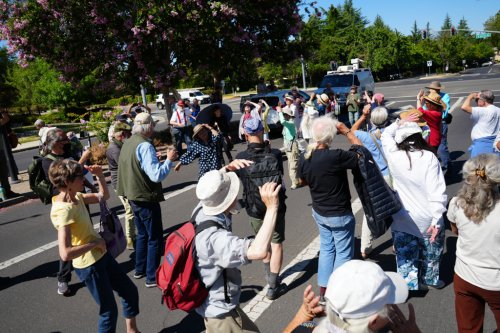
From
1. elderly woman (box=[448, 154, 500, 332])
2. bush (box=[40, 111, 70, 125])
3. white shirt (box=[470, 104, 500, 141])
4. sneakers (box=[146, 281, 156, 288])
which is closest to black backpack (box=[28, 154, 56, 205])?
sneakers (box=[146, 281, 156, 288])

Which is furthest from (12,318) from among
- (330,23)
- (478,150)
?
(330,23)

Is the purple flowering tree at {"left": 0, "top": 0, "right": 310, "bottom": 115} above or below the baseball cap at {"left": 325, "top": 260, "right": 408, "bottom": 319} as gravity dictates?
above

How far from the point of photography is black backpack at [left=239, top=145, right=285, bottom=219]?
4289 mm

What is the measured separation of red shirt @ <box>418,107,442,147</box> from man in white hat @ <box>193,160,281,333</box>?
4.45 meters

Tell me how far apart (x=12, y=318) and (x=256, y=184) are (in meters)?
3.25

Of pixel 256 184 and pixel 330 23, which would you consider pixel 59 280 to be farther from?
pixel 330 23

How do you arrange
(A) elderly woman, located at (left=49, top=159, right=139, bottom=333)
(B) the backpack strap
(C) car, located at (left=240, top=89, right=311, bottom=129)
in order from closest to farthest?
1. (B) the backpack strap
2. (A) elderly woman, located at (left=49, top=159, right=139, bottom=333)
3. (C) car, located at (left=240, top=89, right=311, bottom=129)

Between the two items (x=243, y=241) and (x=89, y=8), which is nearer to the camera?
(x=243, y=241)

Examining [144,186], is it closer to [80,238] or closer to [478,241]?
[80,238]

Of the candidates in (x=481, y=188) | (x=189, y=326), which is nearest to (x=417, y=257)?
(x=481, y=188)

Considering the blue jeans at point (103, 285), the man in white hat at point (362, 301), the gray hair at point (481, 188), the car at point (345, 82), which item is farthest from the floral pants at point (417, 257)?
the car at point (345, 82)

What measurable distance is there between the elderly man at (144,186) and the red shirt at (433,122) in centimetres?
410

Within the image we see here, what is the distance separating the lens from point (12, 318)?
4.69 m

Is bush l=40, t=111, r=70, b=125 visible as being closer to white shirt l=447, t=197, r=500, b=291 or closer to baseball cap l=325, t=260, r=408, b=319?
white shirt l=447, t=197, r=500, b=291
